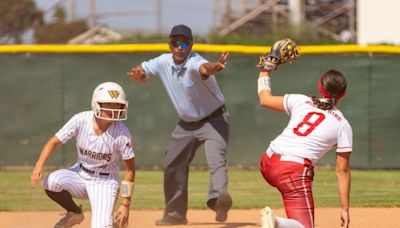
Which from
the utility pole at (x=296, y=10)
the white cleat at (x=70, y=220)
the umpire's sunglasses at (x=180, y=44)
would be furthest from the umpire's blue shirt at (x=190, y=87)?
the utility pole at (x=296, y=10)

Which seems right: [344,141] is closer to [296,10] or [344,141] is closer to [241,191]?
[241,191]

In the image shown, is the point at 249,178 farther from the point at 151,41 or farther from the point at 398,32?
the point at 398,32

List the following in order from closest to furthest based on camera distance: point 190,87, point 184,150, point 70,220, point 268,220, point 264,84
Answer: point 268,220 → point 264,84 → point 70,220 → point 190,87 → point 184,150

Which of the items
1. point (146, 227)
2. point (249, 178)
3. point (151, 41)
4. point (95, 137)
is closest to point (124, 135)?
point (95, 137)

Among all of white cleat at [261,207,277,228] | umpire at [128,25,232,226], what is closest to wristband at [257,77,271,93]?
white cleat at [261,207,277,228]

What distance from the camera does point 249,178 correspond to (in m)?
14.5

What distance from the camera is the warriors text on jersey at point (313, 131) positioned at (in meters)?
6.61

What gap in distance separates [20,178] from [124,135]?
704cm

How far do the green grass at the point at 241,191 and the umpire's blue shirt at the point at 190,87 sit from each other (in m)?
2.22

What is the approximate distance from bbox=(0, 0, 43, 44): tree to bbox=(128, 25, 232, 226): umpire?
19.9 m

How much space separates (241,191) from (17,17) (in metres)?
20.3

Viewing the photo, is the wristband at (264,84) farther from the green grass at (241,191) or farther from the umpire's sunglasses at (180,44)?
the green grass at (241,191)

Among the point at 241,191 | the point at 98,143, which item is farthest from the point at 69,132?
the point at 241,191

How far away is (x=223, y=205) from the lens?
9000 mm
